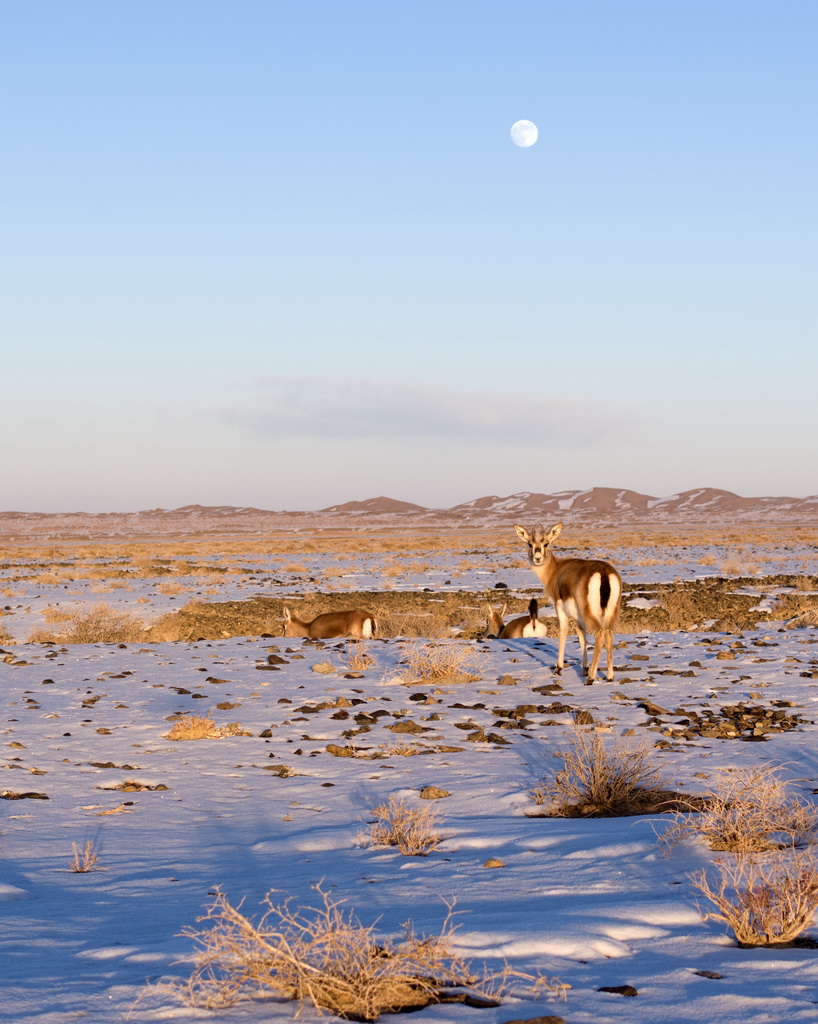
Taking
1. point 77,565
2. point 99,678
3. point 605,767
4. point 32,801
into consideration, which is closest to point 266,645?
point 99,678

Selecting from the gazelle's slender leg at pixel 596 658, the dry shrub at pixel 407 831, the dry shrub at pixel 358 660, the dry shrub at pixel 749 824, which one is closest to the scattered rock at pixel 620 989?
the dry shrub at pixel 749 824

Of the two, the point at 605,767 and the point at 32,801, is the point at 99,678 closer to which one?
the point at 32,801

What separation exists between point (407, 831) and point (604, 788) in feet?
5.85

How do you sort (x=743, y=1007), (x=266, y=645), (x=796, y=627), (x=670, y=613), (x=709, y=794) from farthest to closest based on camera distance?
(x=670, y=613) → (x=796, y=627) → (x=266, y=645) → (x=709, y=794) → (x=743, y=1007)

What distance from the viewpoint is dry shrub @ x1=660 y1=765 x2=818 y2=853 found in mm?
5430

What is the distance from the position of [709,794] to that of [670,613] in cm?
1660

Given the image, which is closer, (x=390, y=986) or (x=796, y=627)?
(x=390, y=986)

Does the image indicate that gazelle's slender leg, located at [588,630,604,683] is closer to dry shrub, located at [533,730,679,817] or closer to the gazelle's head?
the gazelle's head

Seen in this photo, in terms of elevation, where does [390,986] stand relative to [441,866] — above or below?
above

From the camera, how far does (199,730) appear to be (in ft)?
32.4

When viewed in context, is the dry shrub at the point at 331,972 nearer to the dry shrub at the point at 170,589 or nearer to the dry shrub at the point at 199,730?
the dry shrub at the point at 199,730

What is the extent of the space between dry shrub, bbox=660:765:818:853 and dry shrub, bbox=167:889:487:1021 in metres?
2.31

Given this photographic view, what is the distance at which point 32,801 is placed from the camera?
729 centimetres

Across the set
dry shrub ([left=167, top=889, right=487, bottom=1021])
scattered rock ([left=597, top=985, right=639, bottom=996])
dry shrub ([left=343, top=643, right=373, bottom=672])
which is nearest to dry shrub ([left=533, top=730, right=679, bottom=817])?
scattered rock ([left=597, top=985, right=639, bottom=996])
